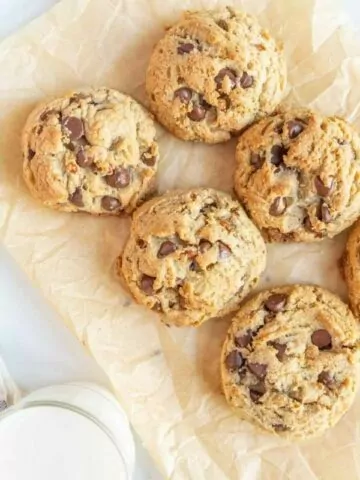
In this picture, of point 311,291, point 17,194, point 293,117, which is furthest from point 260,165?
point 17,194

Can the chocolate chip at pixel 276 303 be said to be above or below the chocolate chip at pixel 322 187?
below

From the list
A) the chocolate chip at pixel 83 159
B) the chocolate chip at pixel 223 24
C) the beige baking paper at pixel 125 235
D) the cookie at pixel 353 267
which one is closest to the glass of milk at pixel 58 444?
the beige baking paper at pixel 125 235

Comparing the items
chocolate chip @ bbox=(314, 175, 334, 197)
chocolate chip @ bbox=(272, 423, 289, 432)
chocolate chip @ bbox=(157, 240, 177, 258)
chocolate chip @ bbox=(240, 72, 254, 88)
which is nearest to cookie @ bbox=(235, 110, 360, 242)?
chocolate chip @ bbox=(314, 175, 334, 197)

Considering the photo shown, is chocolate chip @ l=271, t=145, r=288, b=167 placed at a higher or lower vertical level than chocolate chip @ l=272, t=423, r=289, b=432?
higher

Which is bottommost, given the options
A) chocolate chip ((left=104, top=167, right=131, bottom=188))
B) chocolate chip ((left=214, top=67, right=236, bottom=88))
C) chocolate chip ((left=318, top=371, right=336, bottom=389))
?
chocolate chip ((left=318, top=371, right=336, bottom=389))

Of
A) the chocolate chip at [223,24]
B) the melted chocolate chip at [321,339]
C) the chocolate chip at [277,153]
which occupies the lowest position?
the melted chocolate chip at [321,339]

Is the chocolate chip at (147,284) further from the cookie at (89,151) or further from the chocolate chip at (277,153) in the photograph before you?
the chocolate chip at (277,153)

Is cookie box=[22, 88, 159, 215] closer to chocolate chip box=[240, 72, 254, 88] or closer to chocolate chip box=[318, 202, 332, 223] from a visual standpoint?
chocolate chip box=[240, 72, 254, 88]
